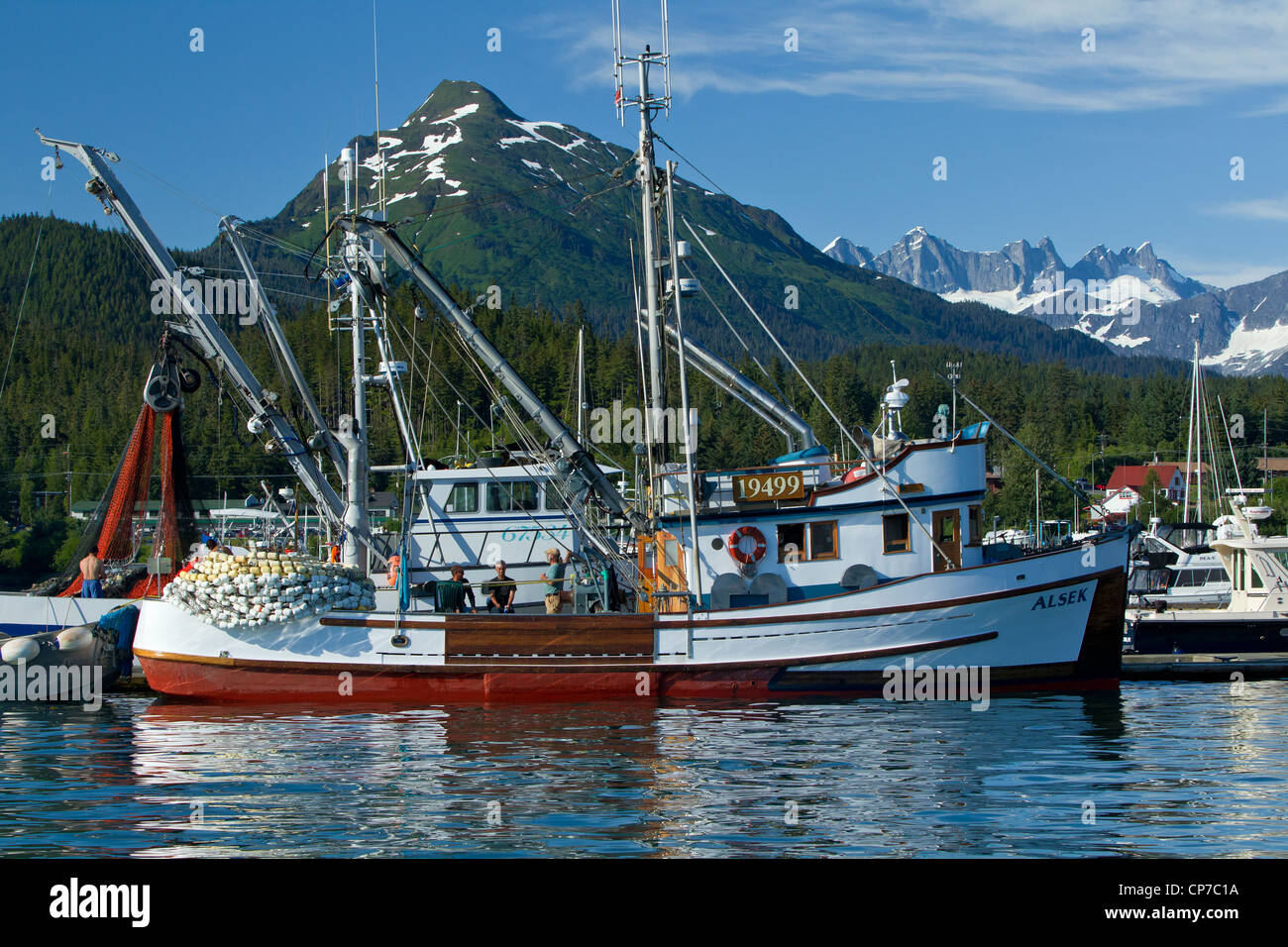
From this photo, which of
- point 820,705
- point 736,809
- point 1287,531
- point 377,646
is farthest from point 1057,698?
point 1287,531

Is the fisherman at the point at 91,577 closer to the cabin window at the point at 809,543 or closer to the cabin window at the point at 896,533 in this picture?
the cabin window at the point at 809,543

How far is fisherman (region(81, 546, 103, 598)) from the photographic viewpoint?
25.6m

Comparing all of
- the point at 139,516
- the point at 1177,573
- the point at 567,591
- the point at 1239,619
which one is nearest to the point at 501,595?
the point at 567,591

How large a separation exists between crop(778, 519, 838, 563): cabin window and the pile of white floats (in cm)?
803

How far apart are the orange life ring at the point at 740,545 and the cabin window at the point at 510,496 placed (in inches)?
180

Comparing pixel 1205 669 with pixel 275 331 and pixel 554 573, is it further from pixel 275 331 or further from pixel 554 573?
pixel 275 331

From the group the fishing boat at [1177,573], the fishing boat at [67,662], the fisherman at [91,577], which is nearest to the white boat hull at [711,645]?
the fishing boat at [67,662]

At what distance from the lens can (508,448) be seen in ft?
78.9

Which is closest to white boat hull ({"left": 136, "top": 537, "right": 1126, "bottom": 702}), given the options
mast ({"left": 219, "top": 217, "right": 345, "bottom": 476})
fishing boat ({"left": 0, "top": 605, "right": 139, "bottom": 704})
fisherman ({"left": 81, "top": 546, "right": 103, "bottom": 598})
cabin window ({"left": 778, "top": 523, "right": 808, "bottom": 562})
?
cabin window ({"left": 778, "top": 523, "right": 808, "bottom": 562})

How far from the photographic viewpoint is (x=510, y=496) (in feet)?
78.8

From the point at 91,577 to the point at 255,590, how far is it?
7825mm

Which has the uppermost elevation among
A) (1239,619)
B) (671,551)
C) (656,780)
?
(671,551)
